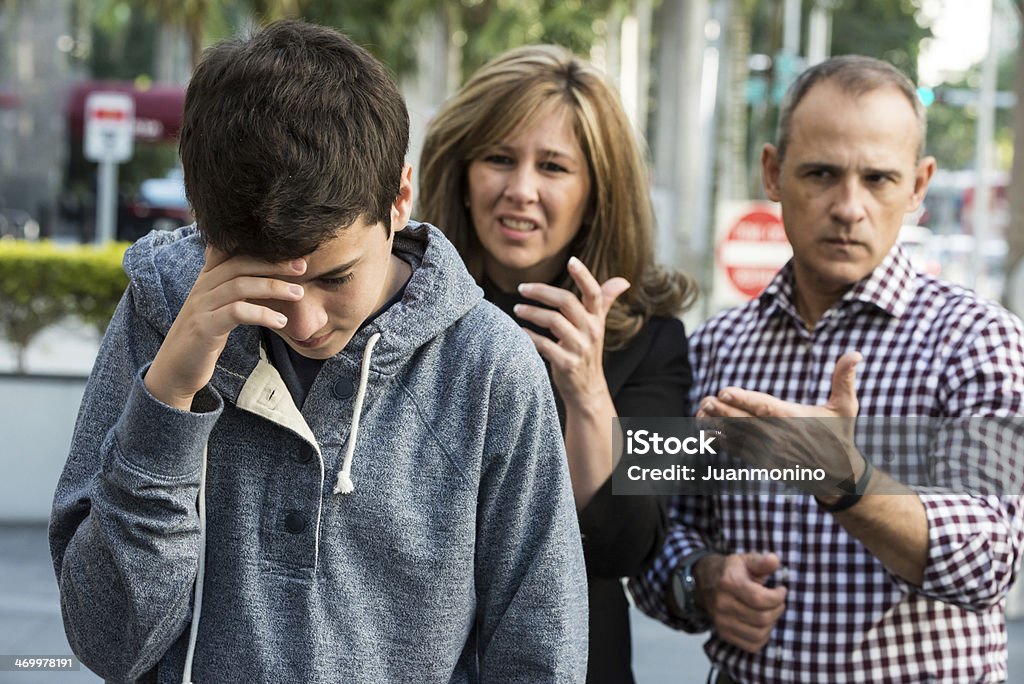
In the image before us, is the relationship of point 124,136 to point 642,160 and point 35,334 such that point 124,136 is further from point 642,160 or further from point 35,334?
point 642,160

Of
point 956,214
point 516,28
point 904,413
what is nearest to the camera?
point 904,413

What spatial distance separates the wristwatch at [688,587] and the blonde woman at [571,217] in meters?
0.09

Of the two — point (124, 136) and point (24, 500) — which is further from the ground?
point (124, 136)

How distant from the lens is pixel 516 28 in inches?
866

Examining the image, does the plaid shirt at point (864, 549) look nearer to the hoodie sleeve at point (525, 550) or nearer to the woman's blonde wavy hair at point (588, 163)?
the woman's blonde wavy hair at point (588, 163)

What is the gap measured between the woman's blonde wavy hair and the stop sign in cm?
625

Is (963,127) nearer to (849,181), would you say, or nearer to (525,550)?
(849,181)

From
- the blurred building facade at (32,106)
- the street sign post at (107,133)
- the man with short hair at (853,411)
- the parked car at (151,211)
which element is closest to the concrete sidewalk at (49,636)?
the man with short hair at (853,411)

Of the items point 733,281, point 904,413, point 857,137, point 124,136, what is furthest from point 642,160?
point 124,136

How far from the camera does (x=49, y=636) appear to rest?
5570mm

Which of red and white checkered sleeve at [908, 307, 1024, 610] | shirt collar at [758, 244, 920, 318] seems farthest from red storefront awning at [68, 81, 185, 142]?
red and white checkered sleeve at [908, 307, 1024, 610]

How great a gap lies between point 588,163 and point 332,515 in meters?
1.14

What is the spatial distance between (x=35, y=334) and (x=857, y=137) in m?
6.94

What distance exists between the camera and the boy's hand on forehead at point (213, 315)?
1.66 meters
